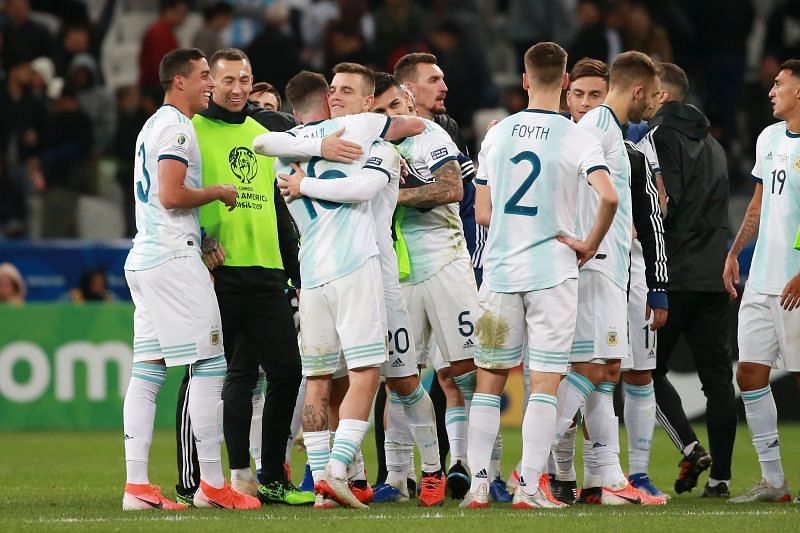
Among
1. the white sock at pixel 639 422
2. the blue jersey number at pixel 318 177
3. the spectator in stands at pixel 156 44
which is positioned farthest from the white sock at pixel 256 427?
the spectator in stands at pixel 156 44

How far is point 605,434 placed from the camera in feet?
26.9

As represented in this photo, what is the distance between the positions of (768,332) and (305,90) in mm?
3207

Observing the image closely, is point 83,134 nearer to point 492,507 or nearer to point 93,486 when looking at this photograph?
point 93,486

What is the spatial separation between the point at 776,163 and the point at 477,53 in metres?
10.0

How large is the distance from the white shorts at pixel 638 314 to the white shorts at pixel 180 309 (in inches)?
101

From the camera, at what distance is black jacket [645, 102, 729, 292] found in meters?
9.42

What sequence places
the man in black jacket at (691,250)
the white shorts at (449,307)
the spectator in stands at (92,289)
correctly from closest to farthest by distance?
the white shorts at (449,307) < the man in black jacket at (691,250) < the spectator in stands at (92,289)

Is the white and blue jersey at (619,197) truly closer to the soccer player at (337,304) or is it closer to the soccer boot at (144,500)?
the soccer player at (337,304)

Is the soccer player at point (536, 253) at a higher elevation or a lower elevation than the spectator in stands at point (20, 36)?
lower

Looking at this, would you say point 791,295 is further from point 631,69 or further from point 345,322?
point 345,322

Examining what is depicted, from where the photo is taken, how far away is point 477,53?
18250 millimetres

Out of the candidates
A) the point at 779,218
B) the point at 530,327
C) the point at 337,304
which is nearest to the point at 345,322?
the point at 337,304

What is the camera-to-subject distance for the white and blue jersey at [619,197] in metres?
8.03

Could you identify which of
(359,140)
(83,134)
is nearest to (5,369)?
(83,134)
